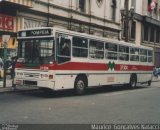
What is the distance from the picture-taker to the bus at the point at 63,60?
50.2ft

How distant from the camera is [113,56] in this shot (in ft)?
64.6

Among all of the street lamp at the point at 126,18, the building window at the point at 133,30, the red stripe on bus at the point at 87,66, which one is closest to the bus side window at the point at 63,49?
the red stripe on bus at the point at 87,66

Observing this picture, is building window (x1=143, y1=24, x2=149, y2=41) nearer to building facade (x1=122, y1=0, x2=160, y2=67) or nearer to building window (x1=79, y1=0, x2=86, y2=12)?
building facade (x1=122, y1=0, x2=160, y2=67)

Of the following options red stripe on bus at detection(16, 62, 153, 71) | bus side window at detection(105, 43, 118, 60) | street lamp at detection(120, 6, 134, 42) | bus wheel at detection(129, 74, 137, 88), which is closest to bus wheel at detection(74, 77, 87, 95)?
red stripe on bus at detection(16, 62, 153, 71)

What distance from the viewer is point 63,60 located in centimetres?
1573

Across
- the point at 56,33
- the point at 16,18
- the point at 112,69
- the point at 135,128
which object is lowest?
the point at 135,128

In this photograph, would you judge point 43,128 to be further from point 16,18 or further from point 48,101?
point 16,18

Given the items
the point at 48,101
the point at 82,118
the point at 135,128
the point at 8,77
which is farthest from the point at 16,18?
the point at 135,128

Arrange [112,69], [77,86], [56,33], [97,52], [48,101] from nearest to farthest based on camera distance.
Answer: [48,101] < [56,33] < [77,86] < [97,52] < [112,69]

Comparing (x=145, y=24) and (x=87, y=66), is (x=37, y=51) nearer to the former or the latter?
(x=87, y=66)

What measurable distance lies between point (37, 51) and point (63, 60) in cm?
115

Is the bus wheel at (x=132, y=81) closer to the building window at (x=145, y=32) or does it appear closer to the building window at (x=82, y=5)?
the building window at (x=82, y=5)

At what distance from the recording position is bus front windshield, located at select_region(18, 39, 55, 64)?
15.3 meters

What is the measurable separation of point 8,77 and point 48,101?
421 inches
